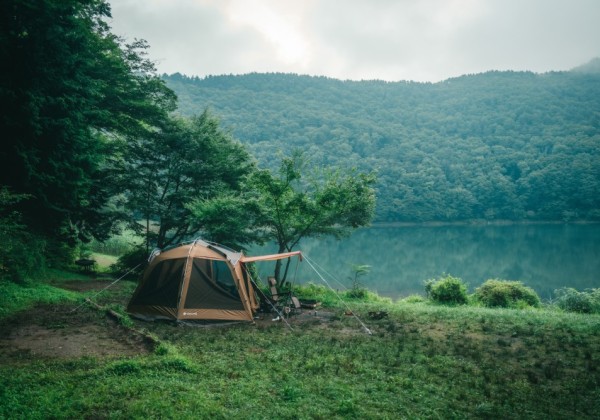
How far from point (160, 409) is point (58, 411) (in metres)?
1.28

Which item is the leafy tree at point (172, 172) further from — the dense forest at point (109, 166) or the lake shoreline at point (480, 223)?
the lake shoreline at point (480, 223)

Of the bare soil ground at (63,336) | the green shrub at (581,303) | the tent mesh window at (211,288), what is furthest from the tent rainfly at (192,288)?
the green shrub at (581,303)

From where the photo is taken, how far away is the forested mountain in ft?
269

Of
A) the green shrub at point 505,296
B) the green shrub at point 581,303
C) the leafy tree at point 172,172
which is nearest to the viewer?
the green shrub at point 581,303

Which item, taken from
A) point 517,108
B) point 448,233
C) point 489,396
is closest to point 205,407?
point 489,396

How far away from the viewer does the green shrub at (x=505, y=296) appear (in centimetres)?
1775

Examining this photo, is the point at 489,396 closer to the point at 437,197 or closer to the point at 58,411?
the point at 58,411

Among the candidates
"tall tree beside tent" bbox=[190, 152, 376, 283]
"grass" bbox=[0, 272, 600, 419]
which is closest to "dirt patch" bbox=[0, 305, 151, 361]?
"grass" bbox=[0, 272, 600, 419]

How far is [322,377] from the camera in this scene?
723 centimetres

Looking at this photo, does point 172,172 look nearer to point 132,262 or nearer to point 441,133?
point 132,262

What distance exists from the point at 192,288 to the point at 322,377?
5.53 metres

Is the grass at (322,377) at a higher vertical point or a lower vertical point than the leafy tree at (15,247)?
lower

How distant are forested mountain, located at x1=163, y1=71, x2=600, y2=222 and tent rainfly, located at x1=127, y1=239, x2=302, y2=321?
53092mm

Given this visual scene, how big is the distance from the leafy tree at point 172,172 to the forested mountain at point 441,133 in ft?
149
